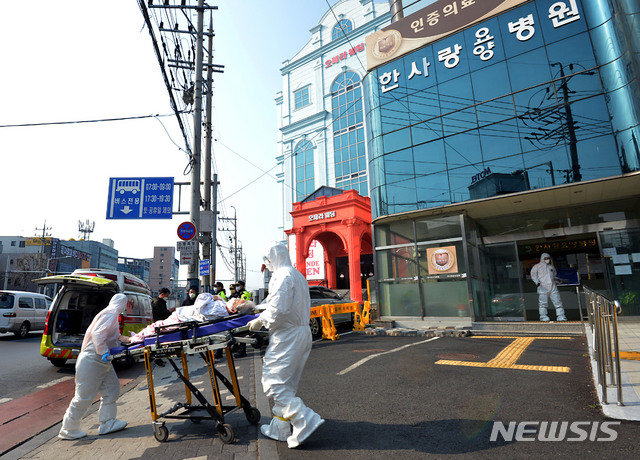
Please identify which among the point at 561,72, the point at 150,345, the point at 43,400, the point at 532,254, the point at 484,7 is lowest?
the point at 43,400

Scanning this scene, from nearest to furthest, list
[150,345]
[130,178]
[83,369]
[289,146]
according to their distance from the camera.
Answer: [150,345], [83,369], [130,178], [289,146]

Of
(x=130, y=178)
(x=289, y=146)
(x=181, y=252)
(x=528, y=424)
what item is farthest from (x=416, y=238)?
(x=289, y=146)

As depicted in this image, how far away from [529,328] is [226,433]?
9437 millimetres

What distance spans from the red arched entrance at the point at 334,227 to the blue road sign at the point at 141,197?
1003cm

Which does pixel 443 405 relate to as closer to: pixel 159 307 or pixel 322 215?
pixel 159 307

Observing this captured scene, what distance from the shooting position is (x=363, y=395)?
4719 millimetres

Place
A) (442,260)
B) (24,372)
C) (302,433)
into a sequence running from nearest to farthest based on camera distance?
(302,433) → (24,372) → (442,260)

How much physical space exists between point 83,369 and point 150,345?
39.5 inches

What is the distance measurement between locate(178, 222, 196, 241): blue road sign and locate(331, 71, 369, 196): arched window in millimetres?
15154

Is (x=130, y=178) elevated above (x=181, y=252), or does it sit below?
above

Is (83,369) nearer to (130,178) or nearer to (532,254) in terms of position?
(130,178)

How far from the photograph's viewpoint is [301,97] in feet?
94.0

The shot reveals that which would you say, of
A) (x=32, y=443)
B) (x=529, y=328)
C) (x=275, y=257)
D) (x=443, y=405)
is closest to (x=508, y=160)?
(x=529, y=328)

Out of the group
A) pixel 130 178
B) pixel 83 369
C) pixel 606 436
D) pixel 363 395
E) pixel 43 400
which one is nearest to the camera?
pixel 606 436
